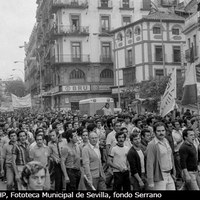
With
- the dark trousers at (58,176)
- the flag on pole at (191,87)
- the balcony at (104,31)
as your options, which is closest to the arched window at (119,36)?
the balcony at (104,31)

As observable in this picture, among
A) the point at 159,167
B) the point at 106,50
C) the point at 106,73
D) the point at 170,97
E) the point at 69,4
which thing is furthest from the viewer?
the point at 106,50

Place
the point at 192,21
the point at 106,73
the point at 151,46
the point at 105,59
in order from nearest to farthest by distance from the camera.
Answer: the point at 192,21
the point at 151,46
the point at 105,59
the point at 106,73

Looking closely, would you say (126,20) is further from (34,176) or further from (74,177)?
(34,176)

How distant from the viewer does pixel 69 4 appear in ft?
162

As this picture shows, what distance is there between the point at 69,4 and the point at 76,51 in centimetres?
561

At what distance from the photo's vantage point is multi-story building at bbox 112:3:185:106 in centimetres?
4400

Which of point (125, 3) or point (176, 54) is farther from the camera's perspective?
point (125, 3)

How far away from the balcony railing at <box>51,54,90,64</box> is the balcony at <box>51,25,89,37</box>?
2.47 m

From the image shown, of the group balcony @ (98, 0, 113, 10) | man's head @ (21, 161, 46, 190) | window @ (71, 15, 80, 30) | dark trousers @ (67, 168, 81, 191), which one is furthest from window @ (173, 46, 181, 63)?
man's head @ (21, 161, 46, 190)

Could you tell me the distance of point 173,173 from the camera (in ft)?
24.1

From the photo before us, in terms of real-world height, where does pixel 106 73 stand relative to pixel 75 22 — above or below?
below

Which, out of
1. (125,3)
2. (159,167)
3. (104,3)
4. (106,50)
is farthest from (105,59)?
(159,167)

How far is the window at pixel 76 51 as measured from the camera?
162 feet

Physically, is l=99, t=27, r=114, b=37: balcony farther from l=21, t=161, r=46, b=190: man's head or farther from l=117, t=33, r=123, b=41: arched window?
l=21, t=161, r=46, b=190: man's head
